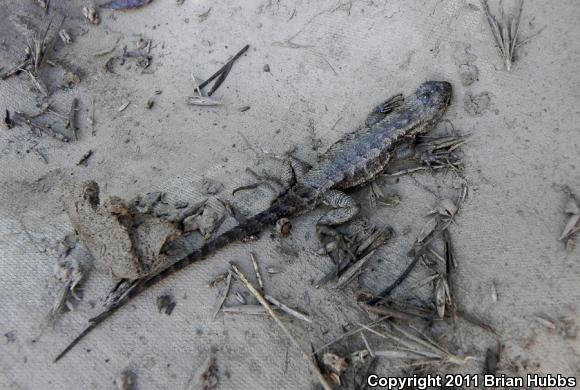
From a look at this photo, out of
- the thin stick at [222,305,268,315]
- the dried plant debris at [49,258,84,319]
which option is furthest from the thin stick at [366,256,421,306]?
the dried plant debris at [49,258,84,319]

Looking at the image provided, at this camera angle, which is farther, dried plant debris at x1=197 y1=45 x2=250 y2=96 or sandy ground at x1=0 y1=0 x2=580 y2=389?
dried plant debris at x1=197 y1=45 x2=250 y2=96

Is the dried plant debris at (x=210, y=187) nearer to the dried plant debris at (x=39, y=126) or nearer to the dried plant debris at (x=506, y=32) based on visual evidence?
the dried plant debris at (x=39, y=126)

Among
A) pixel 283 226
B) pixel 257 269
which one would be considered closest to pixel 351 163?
pixel 283 226

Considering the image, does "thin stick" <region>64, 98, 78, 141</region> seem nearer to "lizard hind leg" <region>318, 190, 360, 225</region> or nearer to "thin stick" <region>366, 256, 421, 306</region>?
"lizard hind leg" <region>318, 190, 360, 225</region>

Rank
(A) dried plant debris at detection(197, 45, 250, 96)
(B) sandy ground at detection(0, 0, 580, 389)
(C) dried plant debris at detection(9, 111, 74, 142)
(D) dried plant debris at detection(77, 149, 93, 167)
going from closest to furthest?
(B) sandy ground at detection(0, 0, 580, 389)
(D) dried plant debris at detection(77, 149, 93, 167)
(C) dried plant debris at detection(9, 111, 74, 142)
(A) dried plant debris at detection(197, 45, 250, 96)

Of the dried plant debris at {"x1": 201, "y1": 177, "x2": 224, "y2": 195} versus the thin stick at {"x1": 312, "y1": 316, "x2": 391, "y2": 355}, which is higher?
the dried plant debris at {"x1": 201, "y1": 177, "x2": 224, "y2": 195}

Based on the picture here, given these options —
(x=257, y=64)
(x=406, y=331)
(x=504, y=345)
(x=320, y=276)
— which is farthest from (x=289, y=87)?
(x=504, y=345)

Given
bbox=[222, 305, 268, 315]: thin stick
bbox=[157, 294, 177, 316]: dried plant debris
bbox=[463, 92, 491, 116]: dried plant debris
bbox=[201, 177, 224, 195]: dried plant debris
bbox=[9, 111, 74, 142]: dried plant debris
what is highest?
bbox=[463, 92, 491, 116]: dried plant debris

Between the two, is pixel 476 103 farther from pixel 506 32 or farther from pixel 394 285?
pixel 394 285
